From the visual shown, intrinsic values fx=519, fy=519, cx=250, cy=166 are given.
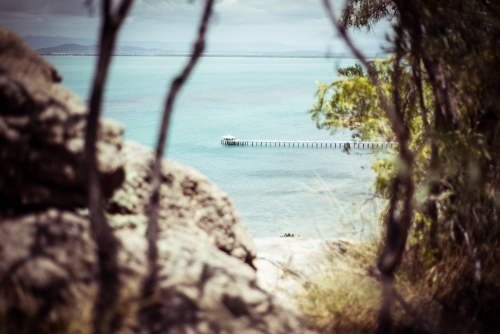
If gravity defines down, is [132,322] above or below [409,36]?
below

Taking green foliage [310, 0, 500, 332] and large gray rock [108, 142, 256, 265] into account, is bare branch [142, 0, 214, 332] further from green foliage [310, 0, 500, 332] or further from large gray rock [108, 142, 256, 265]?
green foliage [310, 0, 500, 332]

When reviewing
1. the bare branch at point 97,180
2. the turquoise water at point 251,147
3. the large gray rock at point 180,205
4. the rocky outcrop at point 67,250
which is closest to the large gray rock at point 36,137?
the rocky outcrop at point 67,250

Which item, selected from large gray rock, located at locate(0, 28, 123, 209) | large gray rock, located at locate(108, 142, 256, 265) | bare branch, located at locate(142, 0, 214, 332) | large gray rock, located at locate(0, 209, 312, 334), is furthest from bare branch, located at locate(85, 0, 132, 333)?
large gray rock, located at locate(108, 142, 256, 265)

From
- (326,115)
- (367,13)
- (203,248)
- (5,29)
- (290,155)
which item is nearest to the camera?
(5,29)

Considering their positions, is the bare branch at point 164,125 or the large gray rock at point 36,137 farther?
the large gray rock at point 36,137

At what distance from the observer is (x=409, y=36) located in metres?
3.30

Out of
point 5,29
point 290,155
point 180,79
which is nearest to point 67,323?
point 180,79

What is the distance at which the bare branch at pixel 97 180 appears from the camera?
2172mm

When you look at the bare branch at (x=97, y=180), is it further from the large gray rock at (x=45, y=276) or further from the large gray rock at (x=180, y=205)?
the large gray rock at (x=180, y=205)

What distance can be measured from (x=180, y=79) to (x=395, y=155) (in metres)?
2.04

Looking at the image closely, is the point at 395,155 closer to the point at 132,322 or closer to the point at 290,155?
the point at 132,322

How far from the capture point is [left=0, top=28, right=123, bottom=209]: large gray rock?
2.46 metres

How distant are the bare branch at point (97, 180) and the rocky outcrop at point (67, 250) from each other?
0.13 ft

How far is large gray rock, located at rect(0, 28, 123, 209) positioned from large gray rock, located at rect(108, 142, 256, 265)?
0.51 meters
